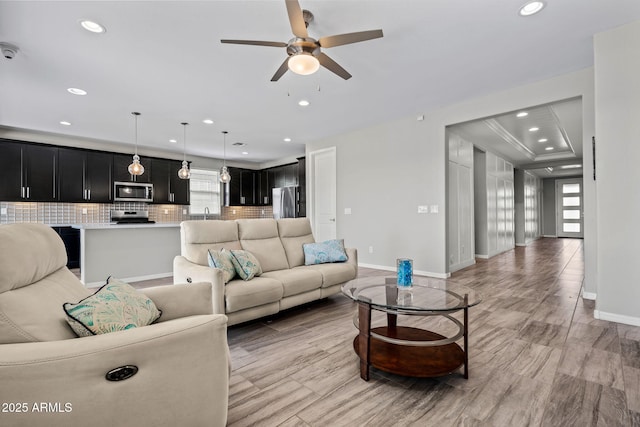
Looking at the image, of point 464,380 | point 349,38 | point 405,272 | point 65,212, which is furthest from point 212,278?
point 65,212

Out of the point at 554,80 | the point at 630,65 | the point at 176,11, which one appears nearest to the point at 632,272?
the point at 630,65

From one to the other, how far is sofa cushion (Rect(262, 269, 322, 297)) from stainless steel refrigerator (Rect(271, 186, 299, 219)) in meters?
4.44

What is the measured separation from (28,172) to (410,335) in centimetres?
713

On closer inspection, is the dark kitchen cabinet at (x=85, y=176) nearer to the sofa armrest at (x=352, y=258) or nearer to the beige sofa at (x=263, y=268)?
the beige sofa at (x=263, y=268)

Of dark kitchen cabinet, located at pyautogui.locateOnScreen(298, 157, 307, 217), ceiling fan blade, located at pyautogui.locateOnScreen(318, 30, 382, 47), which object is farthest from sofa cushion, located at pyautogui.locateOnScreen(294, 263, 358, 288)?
dark kitchen cabinet, located at pyautogui.locateOnScreen(298, 157, 307, 217)

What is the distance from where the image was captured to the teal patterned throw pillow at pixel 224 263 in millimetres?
2665

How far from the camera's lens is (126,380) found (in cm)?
101

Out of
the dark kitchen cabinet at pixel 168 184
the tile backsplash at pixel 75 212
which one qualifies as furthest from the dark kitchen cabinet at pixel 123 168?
the tile backsplash at pixel 75 212

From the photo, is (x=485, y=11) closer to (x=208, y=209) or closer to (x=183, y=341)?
(x=183, y=341)

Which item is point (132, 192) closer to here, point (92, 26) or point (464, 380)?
point (92, 26)

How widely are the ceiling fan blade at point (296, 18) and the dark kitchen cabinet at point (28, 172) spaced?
6.12 metres

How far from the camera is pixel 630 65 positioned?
2729mm

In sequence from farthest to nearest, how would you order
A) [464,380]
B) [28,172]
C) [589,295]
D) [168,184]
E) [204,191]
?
[204,191] < [168,184] < [28,172] < [589,295] < [464,380]

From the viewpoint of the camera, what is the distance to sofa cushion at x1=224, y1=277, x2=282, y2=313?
8.13ft
